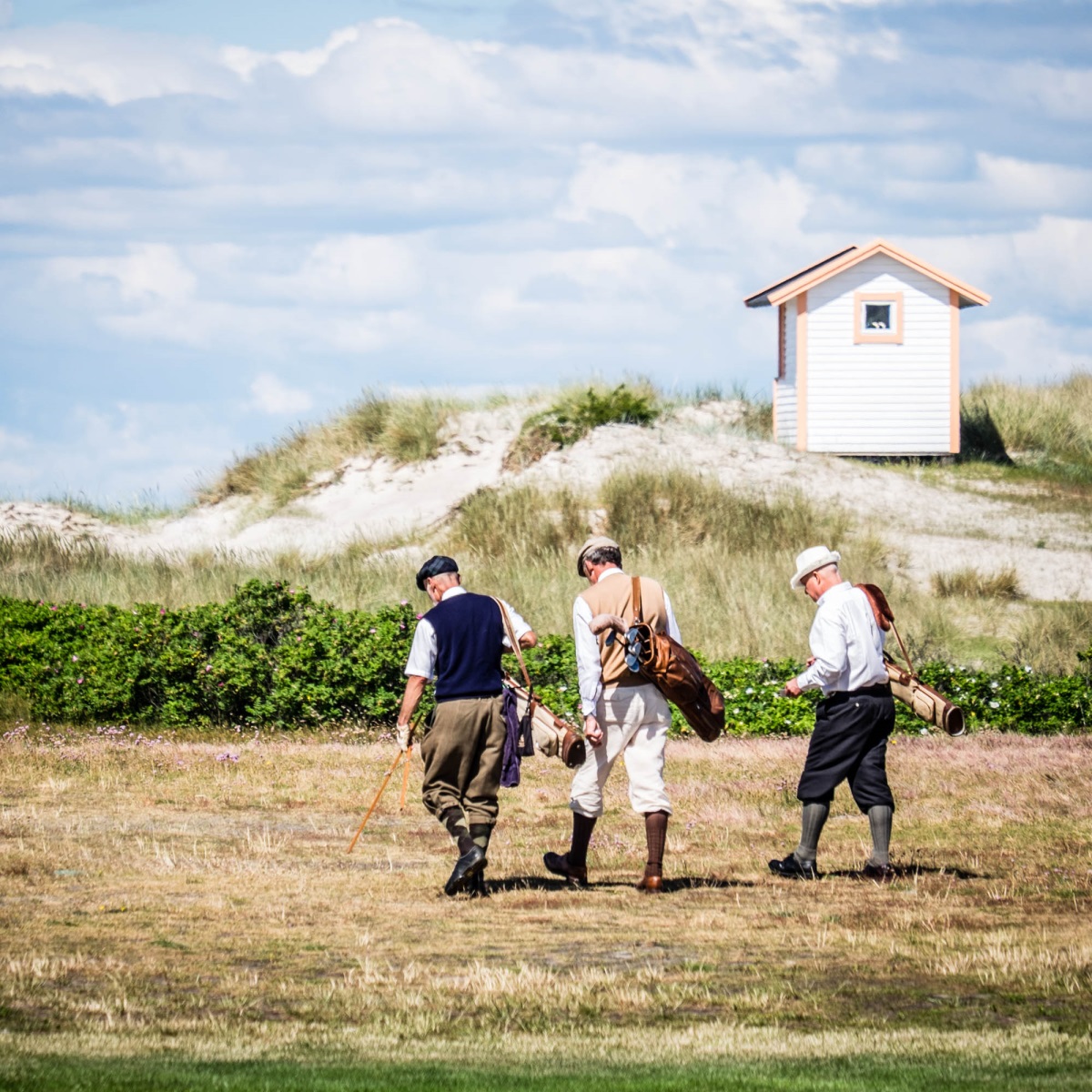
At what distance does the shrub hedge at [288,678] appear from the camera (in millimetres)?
17703

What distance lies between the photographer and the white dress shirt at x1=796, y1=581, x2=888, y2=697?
991 centimetres

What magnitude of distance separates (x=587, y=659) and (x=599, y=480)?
2575 cm

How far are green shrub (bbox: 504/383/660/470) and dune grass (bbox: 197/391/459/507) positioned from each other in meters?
3.44

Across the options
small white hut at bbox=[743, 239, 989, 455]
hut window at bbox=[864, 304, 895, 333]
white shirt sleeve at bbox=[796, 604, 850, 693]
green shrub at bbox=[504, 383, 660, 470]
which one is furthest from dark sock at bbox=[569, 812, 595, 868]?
hut window at bbox=[864, 304, 895, 333]

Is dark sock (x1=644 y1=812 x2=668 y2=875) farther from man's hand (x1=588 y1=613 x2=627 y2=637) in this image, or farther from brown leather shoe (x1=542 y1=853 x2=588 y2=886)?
man's hand (x1=588 y1=613 x2=627 y2=637)

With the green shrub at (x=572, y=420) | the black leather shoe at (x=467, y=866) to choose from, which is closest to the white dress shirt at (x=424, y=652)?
the black leather shoe at (x=467, y=866)

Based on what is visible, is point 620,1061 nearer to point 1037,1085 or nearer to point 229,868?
point 1037,1085

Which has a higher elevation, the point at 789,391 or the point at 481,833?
the point at 789,391

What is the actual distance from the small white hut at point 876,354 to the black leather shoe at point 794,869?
30.9 m

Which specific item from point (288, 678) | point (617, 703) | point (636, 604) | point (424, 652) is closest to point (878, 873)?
point (617, 703)

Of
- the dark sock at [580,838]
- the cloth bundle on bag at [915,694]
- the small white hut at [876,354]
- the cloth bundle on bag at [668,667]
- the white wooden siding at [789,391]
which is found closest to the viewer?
the cloth bundle on bag at [668,667]

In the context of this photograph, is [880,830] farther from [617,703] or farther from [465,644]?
[465,644]

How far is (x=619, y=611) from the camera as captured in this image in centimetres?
966

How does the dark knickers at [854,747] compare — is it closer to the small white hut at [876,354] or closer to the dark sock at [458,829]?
the dark sock at [458,829]
